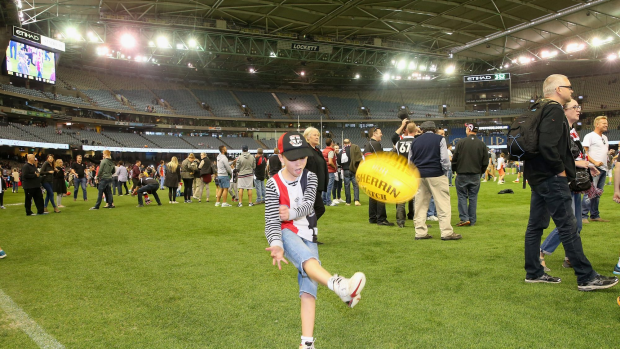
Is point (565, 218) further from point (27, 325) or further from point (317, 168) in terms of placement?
point (27, 325)

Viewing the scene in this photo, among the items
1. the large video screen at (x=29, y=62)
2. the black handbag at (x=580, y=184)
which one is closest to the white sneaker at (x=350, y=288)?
the black handbag at (x=580, y=184)

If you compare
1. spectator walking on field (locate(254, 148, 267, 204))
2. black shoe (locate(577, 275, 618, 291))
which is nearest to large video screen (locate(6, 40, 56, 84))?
spectator walking on field (locate(254, 148, 267, 204))

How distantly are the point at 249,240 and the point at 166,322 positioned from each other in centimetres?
372

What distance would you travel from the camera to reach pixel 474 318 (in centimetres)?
327

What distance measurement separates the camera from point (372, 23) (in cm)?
2848

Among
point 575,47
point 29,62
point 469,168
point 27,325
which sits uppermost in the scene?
point 575,47

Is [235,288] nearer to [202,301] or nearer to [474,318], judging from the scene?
[202,301]

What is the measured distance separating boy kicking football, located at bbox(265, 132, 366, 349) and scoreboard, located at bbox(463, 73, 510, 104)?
39.4 meters

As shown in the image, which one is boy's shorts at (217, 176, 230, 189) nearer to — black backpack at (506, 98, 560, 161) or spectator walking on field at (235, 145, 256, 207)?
spectator walking on field at (235, 145, 256, 207)

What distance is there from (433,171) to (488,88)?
118 ft

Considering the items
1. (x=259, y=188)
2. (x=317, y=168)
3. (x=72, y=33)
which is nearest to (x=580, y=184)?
(x=317, y=168)

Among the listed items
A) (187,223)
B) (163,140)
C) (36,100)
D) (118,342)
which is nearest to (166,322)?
(118,342)

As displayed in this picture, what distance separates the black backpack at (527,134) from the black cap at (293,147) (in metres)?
2.27

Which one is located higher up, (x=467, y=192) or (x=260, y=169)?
(x=260, y=169)
